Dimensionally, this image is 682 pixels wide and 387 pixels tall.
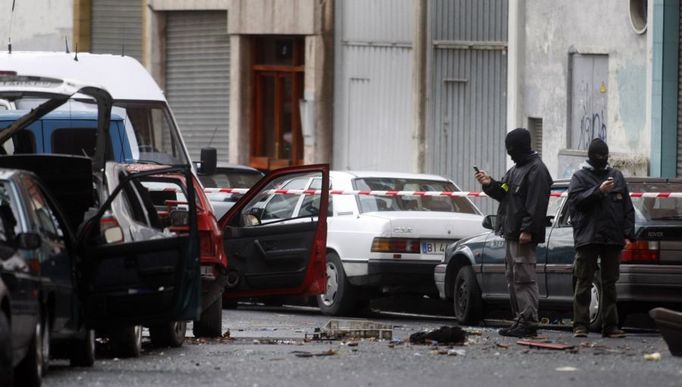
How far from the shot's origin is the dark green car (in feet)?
57.3

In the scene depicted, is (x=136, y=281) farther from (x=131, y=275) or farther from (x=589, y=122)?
(x=589, y=122)

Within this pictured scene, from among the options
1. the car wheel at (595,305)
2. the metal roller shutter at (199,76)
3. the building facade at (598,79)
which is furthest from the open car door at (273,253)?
the metal roller shutter at (199,76)

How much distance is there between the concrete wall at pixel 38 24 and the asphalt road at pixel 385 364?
76.8ft

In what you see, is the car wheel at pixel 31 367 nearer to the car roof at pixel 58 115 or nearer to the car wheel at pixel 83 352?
the car wheel at pixel 83 352

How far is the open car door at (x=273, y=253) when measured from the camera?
1848cm

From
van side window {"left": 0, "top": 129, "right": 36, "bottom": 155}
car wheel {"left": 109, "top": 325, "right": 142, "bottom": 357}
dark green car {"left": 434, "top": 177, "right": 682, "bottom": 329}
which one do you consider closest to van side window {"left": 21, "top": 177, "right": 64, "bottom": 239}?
car wheel {"left": 109, "top": 325, "right": 142, "bottom": 357}

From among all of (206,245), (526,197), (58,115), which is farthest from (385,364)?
(58,115)

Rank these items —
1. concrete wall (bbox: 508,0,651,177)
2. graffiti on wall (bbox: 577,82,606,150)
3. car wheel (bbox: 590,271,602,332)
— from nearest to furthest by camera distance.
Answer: car wheel (bbox: 590,271,602,332) < concrete wall (bbox: 508,0,651,177) < graffiti on wall (bbox: 577,82,606,150)

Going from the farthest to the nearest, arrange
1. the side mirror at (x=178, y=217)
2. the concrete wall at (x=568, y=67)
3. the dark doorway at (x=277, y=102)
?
the dark doorway at (x=277, y=102), the concrete wall at (x=568, y=67), the side mirror at (x=178, y=217)

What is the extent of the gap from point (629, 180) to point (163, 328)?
5.03 metres

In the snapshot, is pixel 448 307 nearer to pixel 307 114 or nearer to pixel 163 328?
pixel 163 328

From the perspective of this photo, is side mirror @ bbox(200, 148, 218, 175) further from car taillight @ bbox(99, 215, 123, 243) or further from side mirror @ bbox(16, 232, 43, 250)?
side mirror @ bbox(16, 232, 43, 250)

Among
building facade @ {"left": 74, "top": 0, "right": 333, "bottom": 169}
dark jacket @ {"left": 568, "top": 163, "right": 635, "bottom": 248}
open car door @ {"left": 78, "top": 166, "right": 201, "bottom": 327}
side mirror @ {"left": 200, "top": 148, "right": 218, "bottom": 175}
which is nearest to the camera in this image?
open car door @ {"left": 78, "top": 166, "right": 201, "bottom": 327}

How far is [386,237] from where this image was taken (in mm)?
21094
